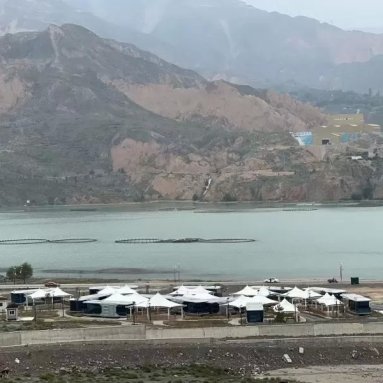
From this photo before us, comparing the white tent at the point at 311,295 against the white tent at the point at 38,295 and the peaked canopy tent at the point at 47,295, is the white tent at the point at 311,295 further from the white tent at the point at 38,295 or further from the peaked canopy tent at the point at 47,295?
the white tent at the point at 38,295

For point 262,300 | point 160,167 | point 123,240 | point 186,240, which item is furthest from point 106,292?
point 160,167

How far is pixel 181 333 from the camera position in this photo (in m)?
30.1

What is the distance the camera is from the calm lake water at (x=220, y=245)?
6694 cm

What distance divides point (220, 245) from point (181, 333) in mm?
58641

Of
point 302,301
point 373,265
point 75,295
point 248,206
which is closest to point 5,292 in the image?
point 75,295

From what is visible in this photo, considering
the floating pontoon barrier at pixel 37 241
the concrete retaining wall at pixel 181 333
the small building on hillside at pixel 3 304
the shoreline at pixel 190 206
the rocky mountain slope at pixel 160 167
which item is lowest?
the concrete retaining wall at pixel 181 333

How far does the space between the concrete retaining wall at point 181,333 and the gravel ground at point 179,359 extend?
0.58 metres

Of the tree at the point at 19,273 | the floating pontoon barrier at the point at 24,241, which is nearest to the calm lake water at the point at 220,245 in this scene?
the floating pontoon barrier at the point at 24,241

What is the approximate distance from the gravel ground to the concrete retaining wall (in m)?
0.58

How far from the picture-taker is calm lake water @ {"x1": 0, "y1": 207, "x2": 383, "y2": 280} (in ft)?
220

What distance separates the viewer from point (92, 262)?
7612 centimetres

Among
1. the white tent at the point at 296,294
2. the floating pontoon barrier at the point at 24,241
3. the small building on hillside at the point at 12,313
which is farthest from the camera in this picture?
the floating pontoon barrier at the point at 24,241

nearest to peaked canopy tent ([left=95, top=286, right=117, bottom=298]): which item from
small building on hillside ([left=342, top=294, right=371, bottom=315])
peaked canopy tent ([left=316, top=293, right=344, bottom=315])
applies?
peaked canopy tent ([left=316, top=293, right=344, bottom=315])

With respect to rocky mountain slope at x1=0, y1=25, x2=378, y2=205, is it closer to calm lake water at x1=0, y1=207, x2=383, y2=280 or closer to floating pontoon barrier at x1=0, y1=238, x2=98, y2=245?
calm lake water at x1=0, y1=207, x2=383, y2=280
